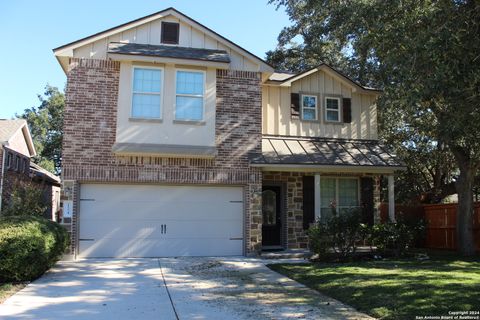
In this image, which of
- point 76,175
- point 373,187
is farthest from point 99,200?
point 373,187

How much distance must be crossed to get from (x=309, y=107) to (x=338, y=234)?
529cm

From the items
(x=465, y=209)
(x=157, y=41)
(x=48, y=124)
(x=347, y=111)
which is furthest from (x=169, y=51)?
(x=48, y=124)

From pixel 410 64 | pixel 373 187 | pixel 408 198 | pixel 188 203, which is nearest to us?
pixel 410 64

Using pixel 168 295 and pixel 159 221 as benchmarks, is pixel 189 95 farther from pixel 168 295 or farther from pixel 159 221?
pixel 168 295

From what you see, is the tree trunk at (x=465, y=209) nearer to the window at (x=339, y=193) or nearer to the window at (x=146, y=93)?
the window at (x=339, y=193)

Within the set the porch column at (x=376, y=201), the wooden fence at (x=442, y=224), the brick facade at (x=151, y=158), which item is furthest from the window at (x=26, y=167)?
the wooden fence at (x=442, y=224)

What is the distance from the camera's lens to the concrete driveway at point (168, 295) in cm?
712

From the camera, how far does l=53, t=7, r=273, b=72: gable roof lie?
1373 centimetres

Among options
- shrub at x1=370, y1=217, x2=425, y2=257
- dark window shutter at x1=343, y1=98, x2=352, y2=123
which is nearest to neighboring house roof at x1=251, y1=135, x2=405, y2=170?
dark window shutter at x1=343, y1=98, x2=352, y2=123

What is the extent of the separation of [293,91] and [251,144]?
118 inches

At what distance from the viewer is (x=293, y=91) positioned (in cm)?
1644

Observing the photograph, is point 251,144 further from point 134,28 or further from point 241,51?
point 134,28

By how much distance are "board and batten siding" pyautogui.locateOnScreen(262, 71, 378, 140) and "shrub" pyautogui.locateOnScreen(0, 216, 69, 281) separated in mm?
8228

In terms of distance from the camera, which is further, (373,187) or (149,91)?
(373,187)
